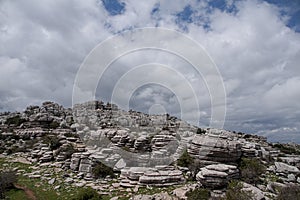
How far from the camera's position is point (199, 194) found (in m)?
18.6

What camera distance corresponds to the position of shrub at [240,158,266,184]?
22.3 m

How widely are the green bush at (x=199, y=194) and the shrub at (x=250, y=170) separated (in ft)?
17.5

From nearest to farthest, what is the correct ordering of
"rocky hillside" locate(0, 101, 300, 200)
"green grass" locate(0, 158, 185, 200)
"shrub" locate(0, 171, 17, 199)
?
1. "rocky hillside" locate(0, 101, 300, 200)
2. "green grass" locate(0, 158, 185, 200)
3. "shrub" locate(0, 171, 17, 199)

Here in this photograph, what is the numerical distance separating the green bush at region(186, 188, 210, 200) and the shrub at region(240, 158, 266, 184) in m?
5.33

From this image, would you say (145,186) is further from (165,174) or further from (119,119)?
(119,119)

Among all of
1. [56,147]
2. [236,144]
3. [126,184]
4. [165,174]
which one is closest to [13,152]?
[56,147]

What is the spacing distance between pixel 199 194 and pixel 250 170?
306 inches

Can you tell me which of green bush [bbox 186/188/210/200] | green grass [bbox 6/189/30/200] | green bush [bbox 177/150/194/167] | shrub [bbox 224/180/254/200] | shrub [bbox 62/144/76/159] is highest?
green bush [bbox 177/150/194/167]

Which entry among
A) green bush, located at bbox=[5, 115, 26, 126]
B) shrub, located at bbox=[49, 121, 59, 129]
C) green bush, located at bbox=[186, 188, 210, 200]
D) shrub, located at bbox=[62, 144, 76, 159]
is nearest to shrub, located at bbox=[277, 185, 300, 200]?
green bush, located at bbox=[186, 188, 210, 200]

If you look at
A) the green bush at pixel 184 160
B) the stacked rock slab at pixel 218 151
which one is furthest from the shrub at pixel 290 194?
the green bush at pixel 184 160

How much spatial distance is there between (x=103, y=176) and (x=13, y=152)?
2400cm

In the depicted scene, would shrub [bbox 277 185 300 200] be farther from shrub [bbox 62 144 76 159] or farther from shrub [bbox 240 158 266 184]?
shrub [bbox 62 144 76 159]

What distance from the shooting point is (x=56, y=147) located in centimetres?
3850

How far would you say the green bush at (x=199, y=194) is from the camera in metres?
18.2
